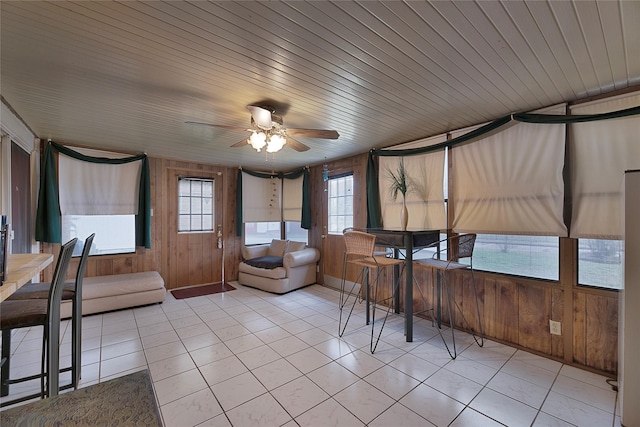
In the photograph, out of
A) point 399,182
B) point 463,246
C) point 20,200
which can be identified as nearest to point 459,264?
point 463,246

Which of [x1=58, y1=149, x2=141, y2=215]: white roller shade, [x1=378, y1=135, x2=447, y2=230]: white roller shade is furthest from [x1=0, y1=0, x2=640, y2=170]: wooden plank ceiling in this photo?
[x1=58, y1=149, x2=141, y2=215]: white roller shade

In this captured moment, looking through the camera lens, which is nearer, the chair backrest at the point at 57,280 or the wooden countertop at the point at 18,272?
the wooden countertop at the point at 18,272

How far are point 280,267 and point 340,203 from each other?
4.94ft

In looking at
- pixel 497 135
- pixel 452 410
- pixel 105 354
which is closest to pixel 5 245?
pixel 105 354

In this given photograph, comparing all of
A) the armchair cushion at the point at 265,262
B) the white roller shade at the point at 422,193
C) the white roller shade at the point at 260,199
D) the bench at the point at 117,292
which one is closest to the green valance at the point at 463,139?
the white roller shade at the point at 422,193

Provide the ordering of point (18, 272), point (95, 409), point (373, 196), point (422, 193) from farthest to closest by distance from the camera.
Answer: point (373, 196) < point (422, 193) < point (18, 272) < point (95, 409)

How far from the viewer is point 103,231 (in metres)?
4.18

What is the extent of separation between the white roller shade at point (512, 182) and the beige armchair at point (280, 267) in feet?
8.39

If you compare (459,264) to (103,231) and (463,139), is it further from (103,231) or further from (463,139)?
(103,231)

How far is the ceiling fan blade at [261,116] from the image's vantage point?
2227 millimetres

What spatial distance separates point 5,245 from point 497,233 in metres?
3.58

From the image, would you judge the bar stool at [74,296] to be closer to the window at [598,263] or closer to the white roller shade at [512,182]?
the white roller shade at [512,182]

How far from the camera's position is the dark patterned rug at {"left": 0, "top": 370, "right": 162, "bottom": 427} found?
583 mm

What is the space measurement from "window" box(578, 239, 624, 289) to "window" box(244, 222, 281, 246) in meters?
4.95
